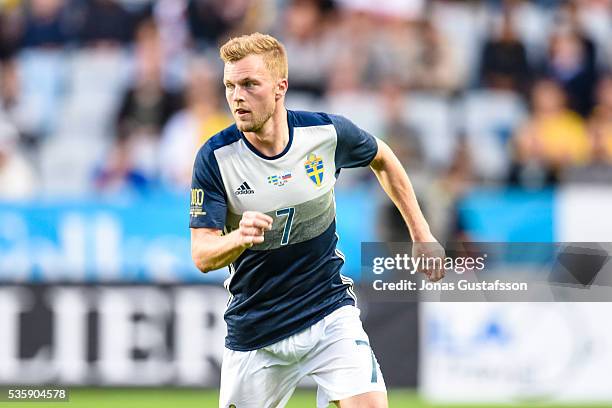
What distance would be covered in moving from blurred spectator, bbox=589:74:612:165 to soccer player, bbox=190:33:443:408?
22.3 feet

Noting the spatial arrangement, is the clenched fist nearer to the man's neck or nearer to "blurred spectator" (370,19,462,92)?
the man's neck

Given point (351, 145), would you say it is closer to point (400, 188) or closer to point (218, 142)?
point (400, 188)

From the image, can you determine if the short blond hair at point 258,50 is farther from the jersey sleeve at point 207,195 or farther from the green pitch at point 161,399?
the green pitch at point 161,399

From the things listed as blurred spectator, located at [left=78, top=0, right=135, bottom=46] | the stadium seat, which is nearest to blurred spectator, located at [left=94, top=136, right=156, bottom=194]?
the stadium seat

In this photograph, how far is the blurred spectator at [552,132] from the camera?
12.2 meters

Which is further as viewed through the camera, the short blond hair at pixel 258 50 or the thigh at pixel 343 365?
the thigh at pixel 343 365

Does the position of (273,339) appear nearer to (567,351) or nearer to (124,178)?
(567,351)

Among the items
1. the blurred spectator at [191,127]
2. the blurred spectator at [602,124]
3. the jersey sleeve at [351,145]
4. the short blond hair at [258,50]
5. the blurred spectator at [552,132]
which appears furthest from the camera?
the blurred spectator at [552,132]

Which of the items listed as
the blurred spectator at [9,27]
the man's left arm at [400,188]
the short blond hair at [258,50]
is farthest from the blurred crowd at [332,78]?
the short blond hair at [258,50]

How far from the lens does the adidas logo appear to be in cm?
536

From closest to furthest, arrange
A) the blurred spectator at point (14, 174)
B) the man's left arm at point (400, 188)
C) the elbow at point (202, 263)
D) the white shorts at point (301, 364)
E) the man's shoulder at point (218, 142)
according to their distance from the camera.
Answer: the elbow at point (202, 263) → the man's shoulder at point (218, 142) → the white shorts at point (301, 364) → the man's left arm at point (400, 188) → the blurred spectator at point (14, 174)

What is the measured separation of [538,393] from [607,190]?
1.93 m

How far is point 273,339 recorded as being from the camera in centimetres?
552

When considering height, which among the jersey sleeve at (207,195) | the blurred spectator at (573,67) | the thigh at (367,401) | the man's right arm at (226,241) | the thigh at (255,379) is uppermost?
the blurred spectator at (573,67)
